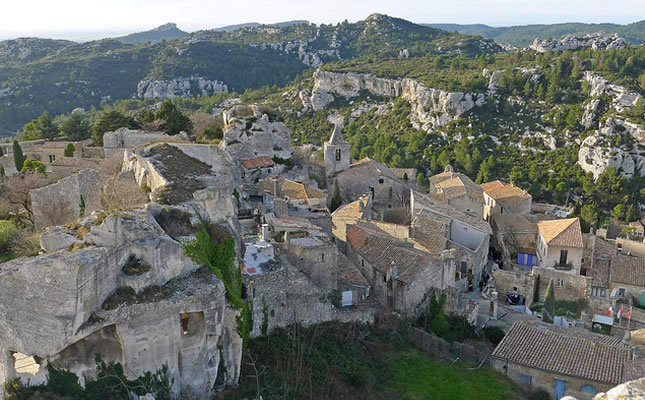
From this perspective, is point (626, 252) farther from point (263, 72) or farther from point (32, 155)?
point (263, 72)

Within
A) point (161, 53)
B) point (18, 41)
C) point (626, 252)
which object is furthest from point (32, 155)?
point (18, 41)

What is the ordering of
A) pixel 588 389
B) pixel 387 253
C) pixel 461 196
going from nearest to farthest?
pixel 588 389 → pixel 387 253 → pixel 461 196

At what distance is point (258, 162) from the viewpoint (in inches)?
1519

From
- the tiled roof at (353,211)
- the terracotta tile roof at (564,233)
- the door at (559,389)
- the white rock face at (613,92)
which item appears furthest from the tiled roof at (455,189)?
the white rock face at (613,92)

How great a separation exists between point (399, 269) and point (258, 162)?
56.7 ft

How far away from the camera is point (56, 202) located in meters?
25.6

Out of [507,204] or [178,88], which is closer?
[507,204]

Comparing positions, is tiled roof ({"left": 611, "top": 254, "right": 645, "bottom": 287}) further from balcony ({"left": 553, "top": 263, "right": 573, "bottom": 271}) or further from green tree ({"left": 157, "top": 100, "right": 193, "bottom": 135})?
green tree ({"left": 157, "top": 100, "right": 193, "bottom": 135})

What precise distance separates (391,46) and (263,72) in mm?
37835

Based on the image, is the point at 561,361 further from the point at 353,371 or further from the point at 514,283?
the point at 514,283

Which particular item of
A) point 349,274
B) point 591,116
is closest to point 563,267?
point 349,274

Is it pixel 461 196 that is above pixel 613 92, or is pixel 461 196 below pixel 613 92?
below

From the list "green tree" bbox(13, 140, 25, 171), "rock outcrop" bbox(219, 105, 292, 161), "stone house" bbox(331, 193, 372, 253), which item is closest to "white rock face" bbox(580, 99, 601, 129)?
"rock outcrop" bbox(219, 105, 292, 161)

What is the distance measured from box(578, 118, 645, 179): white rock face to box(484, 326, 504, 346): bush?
47.2 metres
